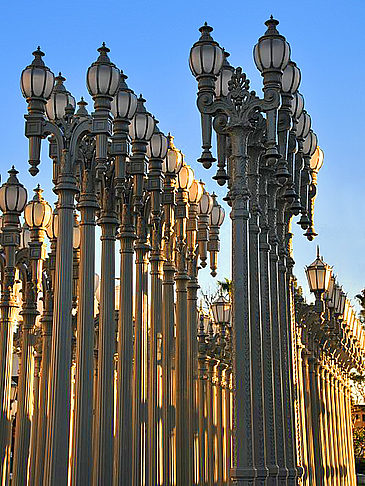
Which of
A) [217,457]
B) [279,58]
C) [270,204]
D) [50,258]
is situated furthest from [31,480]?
[217,457]

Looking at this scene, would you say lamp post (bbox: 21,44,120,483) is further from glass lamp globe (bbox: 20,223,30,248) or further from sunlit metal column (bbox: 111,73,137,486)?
glass lamp globe (bbox: 20,223,30,248)

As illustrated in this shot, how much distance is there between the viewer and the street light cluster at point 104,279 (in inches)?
571

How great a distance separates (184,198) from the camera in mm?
20719

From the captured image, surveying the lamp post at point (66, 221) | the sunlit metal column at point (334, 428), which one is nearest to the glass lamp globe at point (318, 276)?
the lamp post at point (66, 221)

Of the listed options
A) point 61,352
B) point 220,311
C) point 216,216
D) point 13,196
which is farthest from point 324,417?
point 61,352

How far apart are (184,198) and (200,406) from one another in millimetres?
8211

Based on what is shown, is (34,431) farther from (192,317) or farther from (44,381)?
(192,317)

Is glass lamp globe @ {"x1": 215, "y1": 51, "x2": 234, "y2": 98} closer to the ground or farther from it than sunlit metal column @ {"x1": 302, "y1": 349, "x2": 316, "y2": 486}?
farther from it

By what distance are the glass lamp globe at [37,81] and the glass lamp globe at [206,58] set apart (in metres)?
3.45

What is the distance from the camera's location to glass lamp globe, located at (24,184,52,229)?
61.2ft

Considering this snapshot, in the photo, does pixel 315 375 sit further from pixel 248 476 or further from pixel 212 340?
pixel 248 476

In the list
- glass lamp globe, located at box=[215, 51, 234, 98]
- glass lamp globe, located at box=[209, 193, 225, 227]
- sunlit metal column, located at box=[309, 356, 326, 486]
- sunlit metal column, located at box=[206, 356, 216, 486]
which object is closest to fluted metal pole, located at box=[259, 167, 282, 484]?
glass lamp globe, located at box=[215, 51, 234, 98]

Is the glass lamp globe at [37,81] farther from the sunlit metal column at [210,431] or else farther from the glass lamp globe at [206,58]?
the sunlit metal column at [210,431]

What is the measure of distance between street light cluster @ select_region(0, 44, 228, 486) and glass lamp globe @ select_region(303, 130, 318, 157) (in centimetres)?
292
